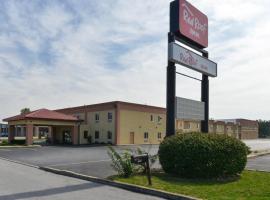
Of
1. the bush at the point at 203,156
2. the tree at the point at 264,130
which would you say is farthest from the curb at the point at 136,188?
the tree at the point at 264,130

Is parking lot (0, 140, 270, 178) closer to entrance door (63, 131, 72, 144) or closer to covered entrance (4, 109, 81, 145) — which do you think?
covered entrance (4, 109, 81, 145)

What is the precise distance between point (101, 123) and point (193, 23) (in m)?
30.5

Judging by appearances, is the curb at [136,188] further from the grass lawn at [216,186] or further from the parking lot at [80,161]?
the parking lot at [80,161]

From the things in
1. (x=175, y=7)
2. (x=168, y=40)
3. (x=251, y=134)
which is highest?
(x=175, y=7)

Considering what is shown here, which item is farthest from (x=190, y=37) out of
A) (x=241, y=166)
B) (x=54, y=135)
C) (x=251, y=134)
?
(x=251, y=134)

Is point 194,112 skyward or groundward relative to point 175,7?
groundward

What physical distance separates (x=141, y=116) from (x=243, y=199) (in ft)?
126

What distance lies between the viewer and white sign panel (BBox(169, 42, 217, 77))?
15.1 meters

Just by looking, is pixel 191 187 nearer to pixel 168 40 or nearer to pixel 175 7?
pixel 168 40

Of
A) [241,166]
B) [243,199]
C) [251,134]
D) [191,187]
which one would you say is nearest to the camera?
[243,199]

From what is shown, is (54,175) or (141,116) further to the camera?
(141,116)

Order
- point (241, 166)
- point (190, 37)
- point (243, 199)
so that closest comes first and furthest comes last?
point (243, 199)
point (241, 166)
point (190, 37)

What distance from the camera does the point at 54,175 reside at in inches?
570

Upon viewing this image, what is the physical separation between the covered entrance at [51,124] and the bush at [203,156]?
99.5ft
